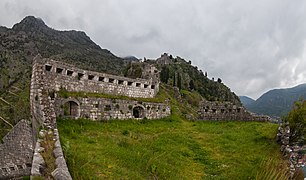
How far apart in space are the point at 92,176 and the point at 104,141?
5217mm

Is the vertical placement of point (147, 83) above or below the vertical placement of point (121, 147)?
above

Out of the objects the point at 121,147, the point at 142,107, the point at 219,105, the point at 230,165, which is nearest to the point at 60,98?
the point at 121,147

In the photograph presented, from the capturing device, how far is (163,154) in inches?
523

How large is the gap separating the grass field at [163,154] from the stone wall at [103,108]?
103cm

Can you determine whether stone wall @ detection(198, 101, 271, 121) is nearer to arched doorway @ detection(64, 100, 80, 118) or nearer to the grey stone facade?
the grey stone facade

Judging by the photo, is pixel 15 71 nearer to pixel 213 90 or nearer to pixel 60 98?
pixel 213 90

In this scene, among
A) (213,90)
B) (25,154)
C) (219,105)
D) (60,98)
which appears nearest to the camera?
(60,98)

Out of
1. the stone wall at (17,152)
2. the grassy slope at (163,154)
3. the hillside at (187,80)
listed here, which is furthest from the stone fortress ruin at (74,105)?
the hillside at (187,80)

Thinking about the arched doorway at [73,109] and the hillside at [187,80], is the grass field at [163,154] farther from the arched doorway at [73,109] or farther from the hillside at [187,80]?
the hillside at [187,80]

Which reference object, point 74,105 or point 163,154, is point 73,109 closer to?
point 74,105

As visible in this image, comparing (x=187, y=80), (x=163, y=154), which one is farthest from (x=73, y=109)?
(x=187, y=80)

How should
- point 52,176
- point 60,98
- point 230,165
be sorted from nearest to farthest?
point 52,176, point 230,165, point 60,98

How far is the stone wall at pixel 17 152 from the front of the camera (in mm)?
23859

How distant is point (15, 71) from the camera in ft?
443
